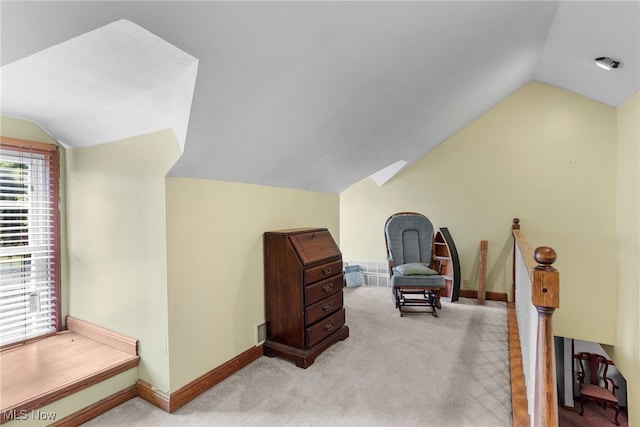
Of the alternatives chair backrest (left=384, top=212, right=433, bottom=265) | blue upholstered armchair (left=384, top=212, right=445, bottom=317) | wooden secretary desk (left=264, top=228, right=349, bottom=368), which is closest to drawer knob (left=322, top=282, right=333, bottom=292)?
wooden secretary desk (left=264, top=228, right=349, bottom=368)

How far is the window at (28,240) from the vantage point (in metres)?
2.24

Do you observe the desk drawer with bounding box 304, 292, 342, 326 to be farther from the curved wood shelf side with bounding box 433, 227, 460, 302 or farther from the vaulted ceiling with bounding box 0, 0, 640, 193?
the curved wood shelf side with bounding box 433, 227, 460, 302

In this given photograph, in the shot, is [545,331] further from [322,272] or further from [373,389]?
[322,272]

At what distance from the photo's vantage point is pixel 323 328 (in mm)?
2639

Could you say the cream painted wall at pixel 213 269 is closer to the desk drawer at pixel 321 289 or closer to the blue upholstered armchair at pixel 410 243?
the desk drawer at pixel 321 289

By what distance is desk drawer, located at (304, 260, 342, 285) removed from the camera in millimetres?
2492

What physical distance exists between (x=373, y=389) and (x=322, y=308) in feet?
2.44

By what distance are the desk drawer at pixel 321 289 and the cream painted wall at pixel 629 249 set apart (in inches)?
119

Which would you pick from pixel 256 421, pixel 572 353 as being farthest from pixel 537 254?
pixel 572 353

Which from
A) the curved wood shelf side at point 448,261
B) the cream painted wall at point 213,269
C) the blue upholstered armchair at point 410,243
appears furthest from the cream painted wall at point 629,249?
the cream painted wall at point 213,269

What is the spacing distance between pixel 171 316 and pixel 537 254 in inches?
77.2

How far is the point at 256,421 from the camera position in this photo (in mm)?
1802

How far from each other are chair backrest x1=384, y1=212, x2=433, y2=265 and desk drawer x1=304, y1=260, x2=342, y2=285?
4.18 feet

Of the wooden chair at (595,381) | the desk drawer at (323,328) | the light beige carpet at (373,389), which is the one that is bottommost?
the wooden chair at (595,381)
